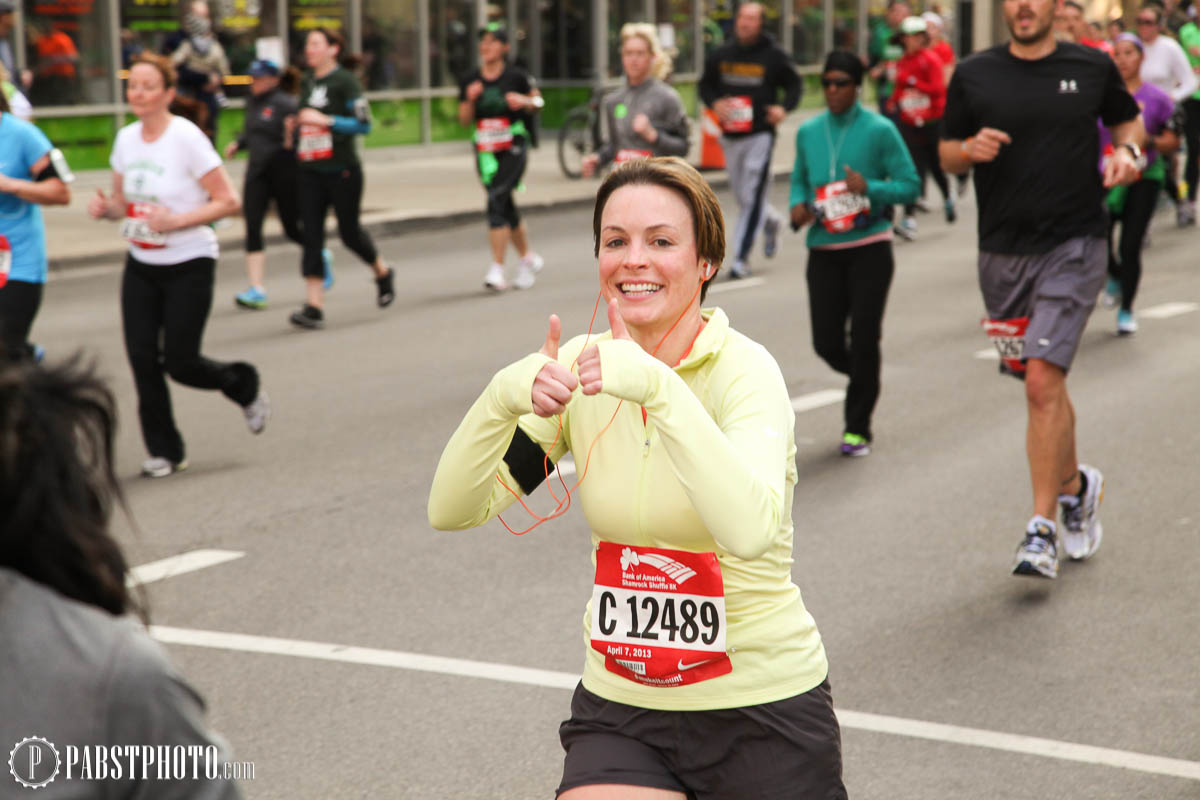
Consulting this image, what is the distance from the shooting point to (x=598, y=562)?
10.1 ft

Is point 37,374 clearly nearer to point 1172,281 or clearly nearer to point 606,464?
point 606,464

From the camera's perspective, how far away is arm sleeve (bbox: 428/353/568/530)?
2824mm

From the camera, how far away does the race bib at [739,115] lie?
14906mm

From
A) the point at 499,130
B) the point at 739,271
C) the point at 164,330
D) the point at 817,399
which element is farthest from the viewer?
the point at 739,271

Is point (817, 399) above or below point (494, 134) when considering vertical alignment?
below

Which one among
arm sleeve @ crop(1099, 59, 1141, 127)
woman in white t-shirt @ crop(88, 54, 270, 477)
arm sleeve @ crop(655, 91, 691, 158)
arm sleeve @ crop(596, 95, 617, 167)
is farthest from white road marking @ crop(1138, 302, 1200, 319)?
woman in white t-shirt @ crop(88, 54, 270, 477)

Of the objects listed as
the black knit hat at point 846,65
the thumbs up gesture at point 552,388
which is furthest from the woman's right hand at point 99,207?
the thumbs up gesture at point 552,388

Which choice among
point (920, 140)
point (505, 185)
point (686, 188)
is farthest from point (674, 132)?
point (686, 188)

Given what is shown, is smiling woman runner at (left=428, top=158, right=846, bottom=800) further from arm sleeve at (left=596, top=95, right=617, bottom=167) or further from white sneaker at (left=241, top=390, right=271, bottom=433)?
arm sleeve at (left=596, top=95, right=617, bottom=167)

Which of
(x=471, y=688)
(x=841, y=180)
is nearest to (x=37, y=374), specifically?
(x=471, y=688)

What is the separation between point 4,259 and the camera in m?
7.73

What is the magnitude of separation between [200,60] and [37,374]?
761 inches

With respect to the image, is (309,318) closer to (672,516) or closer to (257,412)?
(257,412)

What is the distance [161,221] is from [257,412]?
1.14 m
